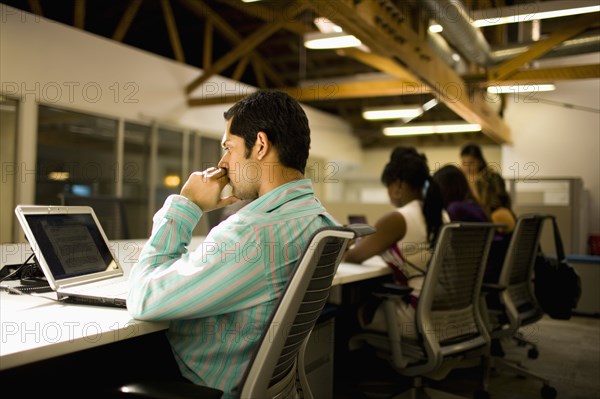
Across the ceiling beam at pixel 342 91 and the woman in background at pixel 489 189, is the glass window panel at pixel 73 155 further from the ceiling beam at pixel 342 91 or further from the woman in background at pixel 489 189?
the woman in background at pixel 489 189

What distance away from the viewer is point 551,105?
14.9 ft

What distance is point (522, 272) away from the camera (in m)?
3.01

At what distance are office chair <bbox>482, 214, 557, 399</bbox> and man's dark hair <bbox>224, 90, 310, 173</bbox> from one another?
1820mm

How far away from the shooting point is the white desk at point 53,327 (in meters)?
0.97

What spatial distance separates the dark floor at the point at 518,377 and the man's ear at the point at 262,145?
1866 mm

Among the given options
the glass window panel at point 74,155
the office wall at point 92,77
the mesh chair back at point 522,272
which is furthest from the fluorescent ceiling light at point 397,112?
the mesh chair back at point 522,272

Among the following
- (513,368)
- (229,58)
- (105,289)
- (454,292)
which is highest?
(229,58)

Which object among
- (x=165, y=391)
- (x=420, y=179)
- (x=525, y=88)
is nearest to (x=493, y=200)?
Answer: (x=420, y=179)

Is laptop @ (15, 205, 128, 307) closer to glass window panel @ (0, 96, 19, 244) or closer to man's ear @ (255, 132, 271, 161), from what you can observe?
man's ear @ (255, 132, 271, 161)

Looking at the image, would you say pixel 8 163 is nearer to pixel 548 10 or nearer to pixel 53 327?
pixel 53 327

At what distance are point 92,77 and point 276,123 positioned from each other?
531cm

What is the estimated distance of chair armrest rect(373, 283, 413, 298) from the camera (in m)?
2.18

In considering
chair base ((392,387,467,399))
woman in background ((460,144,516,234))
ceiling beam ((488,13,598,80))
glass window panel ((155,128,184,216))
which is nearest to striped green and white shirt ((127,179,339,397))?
chair base ((392,387,467,399))

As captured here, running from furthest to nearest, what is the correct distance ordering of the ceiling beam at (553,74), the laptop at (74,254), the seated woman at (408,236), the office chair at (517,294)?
the ceiling beam at (553,74) < the office chair at (517,294) < the seated woman at (408,236) < the laptop at (74,254)
